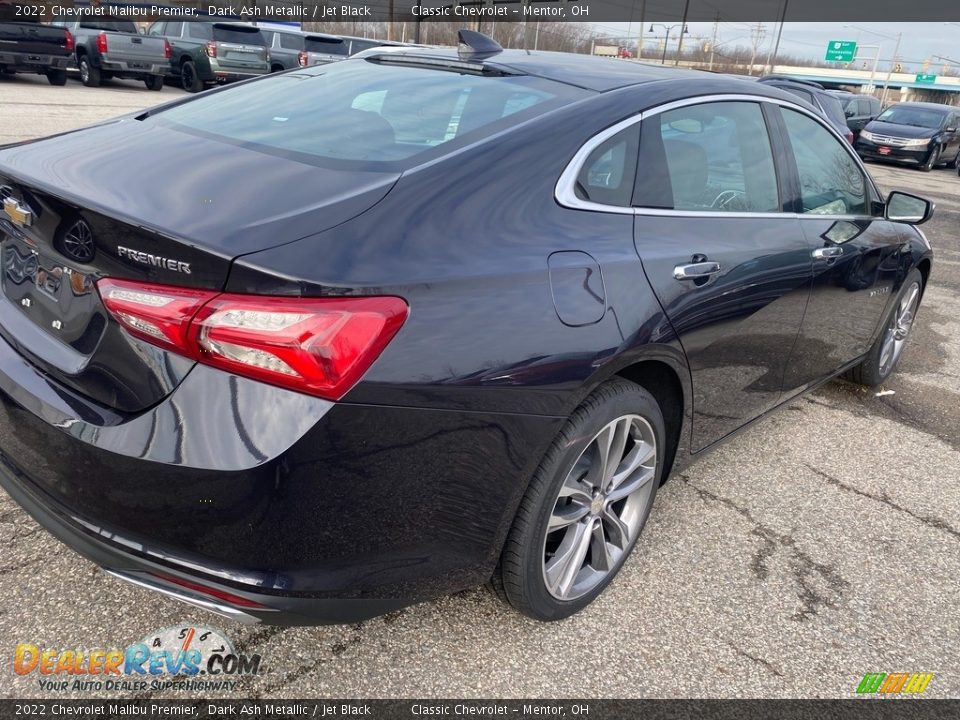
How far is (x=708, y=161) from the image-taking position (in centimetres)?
272

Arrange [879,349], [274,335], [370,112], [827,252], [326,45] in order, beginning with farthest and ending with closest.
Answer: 1. [326,45]
2. [879,349]
3. [827,252]
4. [370,112]
5. [274,335]

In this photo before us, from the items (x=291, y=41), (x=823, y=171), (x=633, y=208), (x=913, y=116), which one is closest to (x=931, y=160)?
(x=913, y=116)

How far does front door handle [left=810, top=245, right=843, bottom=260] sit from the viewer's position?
3.13 metres

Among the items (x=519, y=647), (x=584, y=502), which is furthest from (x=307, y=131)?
(x=519, y=647)

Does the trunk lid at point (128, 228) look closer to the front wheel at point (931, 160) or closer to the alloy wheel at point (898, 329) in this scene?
the alloy wheel at point (898, 329)

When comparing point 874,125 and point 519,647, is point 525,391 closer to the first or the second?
point 519,647

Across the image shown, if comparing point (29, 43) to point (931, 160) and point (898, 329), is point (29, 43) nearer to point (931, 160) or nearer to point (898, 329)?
point (898, 329)

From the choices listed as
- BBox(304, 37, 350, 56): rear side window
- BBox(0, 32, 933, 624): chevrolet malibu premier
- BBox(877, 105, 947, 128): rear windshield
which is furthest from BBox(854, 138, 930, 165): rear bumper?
BBox(0, 32, 933, 624): chevrolet malibu premier

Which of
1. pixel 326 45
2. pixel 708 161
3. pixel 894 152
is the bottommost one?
pixel 894 152

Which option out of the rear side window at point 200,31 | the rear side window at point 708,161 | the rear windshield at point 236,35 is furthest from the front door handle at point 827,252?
Result: the rear side window at point 200,31

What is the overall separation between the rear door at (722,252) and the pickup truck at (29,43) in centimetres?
1719

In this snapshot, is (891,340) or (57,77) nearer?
(891,340)

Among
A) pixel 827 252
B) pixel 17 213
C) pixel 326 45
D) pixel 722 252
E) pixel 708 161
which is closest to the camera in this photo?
pixel 17 213

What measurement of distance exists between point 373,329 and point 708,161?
1.64 m
